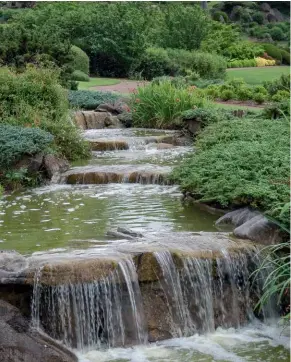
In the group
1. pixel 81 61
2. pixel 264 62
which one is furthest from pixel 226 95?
pixel 264 62

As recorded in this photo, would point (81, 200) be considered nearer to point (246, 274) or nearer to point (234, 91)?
point (246, 274)

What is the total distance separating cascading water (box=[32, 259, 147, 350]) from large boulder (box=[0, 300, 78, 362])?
0.80 ft

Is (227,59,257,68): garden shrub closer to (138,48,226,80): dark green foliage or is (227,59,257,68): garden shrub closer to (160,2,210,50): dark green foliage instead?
(160,2,210,50): dark green foliage

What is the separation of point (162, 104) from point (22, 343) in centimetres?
1299

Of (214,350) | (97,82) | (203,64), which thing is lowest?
(214,350)

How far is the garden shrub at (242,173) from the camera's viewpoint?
9.93 meters

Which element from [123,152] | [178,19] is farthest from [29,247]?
[178,19]

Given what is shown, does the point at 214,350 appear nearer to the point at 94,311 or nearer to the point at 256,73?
the point at 94,311

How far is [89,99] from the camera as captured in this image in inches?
903

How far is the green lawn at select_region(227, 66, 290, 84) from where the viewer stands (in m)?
34.6

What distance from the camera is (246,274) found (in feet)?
29.0

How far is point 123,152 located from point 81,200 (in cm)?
472

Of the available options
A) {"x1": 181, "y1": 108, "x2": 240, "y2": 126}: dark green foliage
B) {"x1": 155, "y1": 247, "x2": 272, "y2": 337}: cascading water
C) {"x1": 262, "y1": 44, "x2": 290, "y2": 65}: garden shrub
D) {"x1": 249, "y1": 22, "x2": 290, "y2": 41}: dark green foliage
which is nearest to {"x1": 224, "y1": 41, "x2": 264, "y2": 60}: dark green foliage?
{"x1": 262, "y1": 44, "x2": 290, "y2": 65}: garden shrub

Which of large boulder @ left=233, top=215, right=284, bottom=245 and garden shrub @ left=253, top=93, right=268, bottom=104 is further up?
garden shrub @ left=253, top=93, right=268, bottom=104
